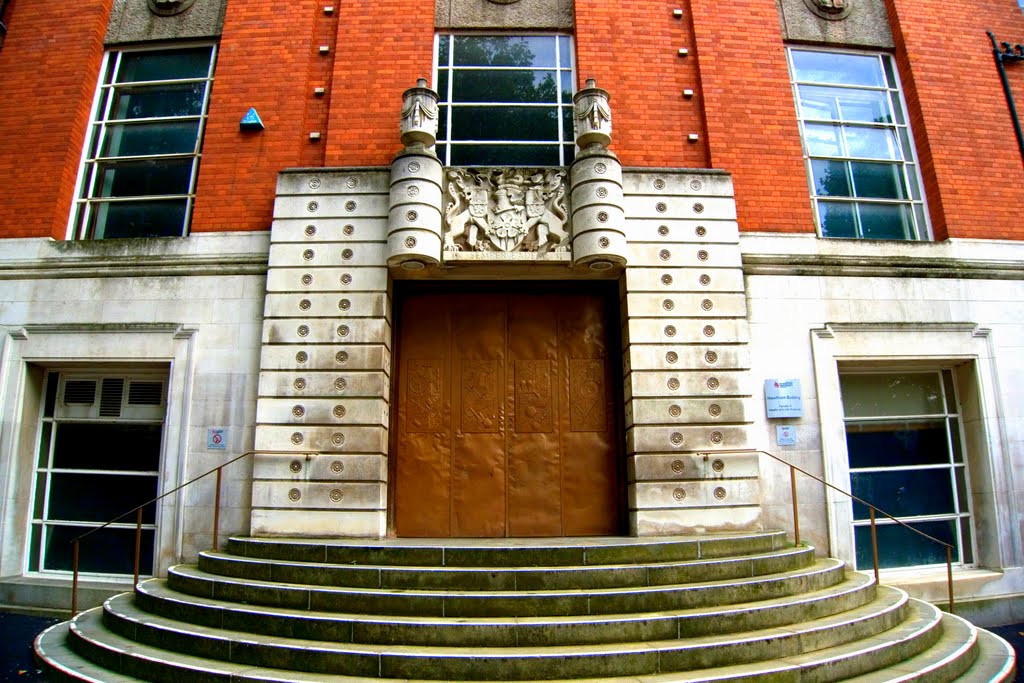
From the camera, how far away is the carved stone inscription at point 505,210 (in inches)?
316

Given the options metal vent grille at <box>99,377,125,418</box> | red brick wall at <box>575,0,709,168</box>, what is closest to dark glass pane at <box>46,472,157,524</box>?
metal vent grille at <box>99,377,125,418</box>

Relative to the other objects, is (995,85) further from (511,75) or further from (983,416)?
(511,75)

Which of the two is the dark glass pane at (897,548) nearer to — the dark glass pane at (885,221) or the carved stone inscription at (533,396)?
the dark glass pane at (885,221)

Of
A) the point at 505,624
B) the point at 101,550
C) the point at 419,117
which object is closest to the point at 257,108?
the point at 419,117

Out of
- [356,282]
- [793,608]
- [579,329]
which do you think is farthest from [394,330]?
[793,608]

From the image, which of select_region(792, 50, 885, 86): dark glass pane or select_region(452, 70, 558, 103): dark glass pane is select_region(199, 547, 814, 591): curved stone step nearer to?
select_region(452, 70, 558, 103): dark glass pane

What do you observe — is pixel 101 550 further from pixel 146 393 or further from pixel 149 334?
pixel 149 334

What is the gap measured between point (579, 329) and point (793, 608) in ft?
13.8

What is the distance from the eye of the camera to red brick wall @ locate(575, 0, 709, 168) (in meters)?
8.98

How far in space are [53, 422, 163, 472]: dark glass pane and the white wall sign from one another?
7793 millimetres

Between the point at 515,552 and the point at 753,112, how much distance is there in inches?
273

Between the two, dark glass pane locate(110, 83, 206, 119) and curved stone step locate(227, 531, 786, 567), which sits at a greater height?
dark glass pane locate(110, 83, 206, 119)

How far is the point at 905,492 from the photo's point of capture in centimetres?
841

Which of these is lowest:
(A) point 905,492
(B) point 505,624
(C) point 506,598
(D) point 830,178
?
(B) point 505,624
